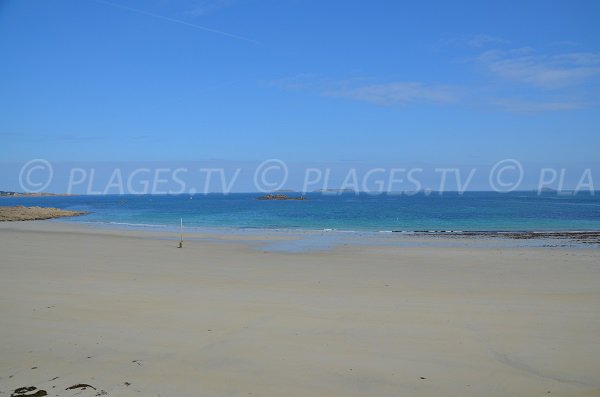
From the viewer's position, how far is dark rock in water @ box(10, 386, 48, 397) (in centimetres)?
463

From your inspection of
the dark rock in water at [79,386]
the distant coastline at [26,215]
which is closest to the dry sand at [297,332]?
the dark rock in water at [79,386]

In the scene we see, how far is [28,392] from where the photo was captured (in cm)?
469

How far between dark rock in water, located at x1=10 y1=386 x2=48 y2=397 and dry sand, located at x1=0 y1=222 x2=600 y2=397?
0.09 m

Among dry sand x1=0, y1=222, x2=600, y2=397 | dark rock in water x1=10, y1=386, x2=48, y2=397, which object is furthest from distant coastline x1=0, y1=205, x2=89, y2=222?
dark rock in water x1=10, y1=386, x2=48, y2=397

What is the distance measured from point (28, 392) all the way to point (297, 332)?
12.3 feet

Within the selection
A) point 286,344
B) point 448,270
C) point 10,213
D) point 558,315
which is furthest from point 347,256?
point 10,213

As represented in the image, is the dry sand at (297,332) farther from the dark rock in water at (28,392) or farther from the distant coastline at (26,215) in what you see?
the distant coastline at (26,215)

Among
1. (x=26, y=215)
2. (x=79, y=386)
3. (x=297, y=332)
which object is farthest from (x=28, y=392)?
(x=26, y=215)

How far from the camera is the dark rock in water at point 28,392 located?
4.63 meters

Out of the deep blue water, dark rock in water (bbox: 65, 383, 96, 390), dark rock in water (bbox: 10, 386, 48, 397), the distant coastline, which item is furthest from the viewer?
the distant coastline

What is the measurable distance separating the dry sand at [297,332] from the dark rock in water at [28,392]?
9 cm

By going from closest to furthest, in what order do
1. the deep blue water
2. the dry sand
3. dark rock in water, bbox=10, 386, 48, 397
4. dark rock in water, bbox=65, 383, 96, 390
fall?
dark rock in water, bbox=10, 386, 48, 397, dark rock in water, bbox=65, 383, 96, 390, the dry sand, the deep blue water

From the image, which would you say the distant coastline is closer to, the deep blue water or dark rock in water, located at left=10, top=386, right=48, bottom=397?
the deep blue water

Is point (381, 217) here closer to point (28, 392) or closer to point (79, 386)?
point (79, 386)
